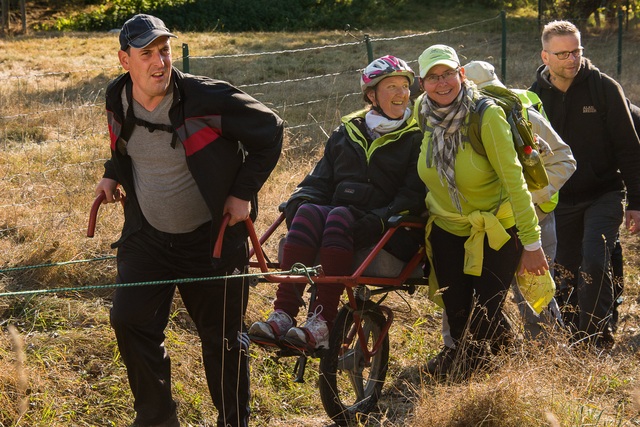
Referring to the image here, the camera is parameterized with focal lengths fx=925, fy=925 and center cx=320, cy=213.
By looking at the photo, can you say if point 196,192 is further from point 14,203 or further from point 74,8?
point 74,8

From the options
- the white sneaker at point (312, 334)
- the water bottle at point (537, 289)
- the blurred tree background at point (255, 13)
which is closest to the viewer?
the white sneaker at point (312, 334)

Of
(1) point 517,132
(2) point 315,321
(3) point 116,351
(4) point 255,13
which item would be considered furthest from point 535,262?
(4) point 255,13

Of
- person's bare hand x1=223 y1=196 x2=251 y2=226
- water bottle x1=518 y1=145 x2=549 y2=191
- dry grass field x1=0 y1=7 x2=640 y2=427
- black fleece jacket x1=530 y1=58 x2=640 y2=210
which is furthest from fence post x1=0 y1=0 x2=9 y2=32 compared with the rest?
person's bare hand x1=223 y1=196 x2=251 y2=226

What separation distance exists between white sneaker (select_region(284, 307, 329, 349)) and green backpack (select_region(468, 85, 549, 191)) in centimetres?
118

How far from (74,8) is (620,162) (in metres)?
24.9

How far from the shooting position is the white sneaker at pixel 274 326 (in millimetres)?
4543

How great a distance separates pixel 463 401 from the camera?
4.26 meters

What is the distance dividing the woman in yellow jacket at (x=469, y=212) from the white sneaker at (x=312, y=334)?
2.22 ft

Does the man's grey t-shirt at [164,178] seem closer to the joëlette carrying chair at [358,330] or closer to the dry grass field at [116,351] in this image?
the joëlette carrying chair at [358,330]

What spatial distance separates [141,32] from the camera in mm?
3936

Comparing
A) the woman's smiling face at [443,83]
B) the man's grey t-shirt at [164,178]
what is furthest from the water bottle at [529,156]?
the man's grey t-shirt at [164,178]

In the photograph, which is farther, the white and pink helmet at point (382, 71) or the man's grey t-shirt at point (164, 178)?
the white and pink helmet at point (382, 71)

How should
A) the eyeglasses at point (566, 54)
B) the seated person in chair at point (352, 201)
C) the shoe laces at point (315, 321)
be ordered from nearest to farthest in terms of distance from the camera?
the shoe laces at point (315, 321)
the seated person in chair at point (352, 201)
the eyeglasses at point (566, 54)

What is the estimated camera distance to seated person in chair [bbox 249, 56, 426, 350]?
4.73m
